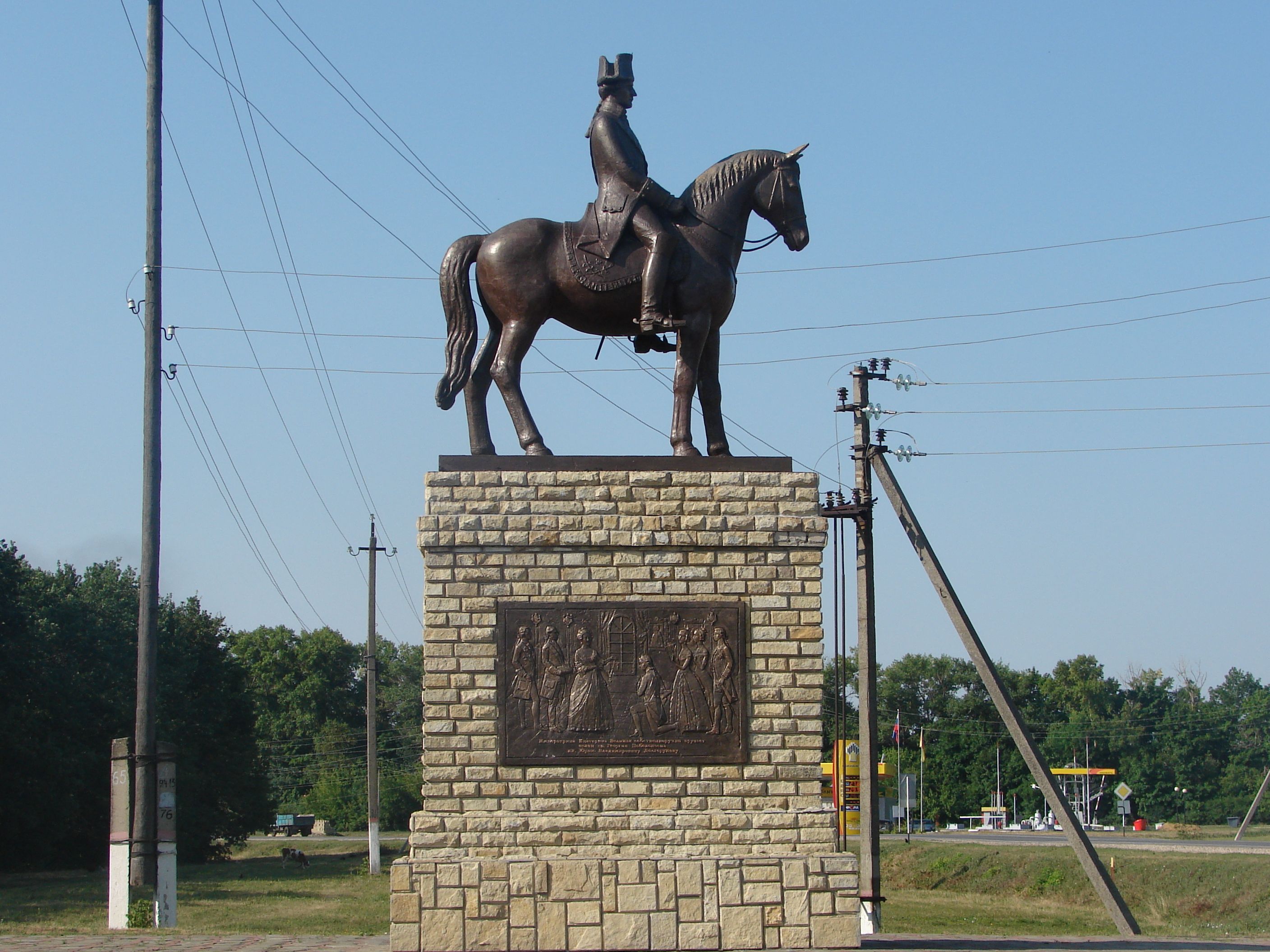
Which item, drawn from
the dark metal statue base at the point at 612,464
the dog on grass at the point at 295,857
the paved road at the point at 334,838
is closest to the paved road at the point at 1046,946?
the dark metal statue base at the point at 612,464

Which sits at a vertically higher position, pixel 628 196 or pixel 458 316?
pixel 628 196

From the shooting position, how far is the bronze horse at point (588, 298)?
11.8 meters

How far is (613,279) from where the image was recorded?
11.8 meters

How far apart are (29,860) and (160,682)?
18.1 ft

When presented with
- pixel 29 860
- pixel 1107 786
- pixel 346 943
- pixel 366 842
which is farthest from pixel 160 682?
pixel 1107 786

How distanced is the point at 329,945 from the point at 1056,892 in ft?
68.7

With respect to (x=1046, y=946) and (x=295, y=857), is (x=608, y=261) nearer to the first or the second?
(x=1046, y=946)

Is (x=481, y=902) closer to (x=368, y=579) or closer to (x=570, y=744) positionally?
(x=570, y=744)

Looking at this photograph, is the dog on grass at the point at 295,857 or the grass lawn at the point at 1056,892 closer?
the grass lawn at the point at 1056,892

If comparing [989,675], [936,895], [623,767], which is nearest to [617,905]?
[623,767]

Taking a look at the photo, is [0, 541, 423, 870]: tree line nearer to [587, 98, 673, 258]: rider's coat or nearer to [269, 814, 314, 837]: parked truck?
[269, 814, 314, 837]: parked truck

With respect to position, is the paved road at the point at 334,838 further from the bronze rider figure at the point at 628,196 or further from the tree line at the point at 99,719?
the bronze rider figure at the point at 628,196

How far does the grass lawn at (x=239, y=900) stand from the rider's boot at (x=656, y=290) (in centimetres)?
727

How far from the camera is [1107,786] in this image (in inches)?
2972
